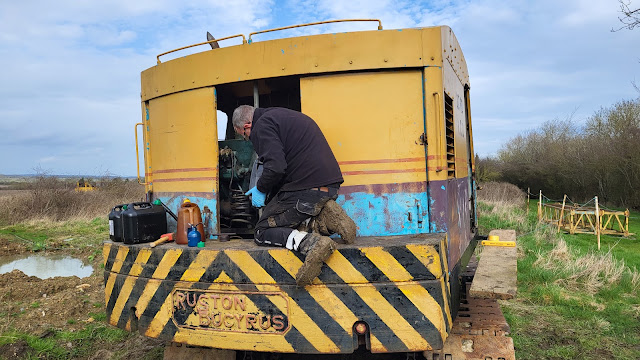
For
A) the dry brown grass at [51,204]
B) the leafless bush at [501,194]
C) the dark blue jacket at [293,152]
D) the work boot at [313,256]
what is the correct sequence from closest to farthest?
the work boot at [313,256] < the dark blue jacket at [293,152] < the dry brown grass at [51,204] < the leafless bush at [501,194]

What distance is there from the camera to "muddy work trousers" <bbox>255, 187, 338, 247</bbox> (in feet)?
9.96

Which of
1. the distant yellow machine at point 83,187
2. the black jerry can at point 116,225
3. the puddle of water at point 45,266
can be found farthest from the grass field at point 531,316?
the distant yellow machine at point 83,187

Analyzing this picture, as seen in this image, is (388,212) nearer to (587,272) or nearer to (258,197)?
(258,197)

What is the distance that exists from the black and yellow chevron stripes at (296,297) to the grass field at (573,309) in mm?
2234

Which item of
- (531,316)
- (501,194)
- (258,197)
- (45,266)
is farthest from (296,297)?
(501,194)

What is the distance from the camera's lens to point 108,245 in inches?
137

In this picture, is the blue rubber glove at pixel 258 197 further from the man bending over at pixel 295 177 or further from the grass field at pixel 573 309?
the grass field at pixel 573 309

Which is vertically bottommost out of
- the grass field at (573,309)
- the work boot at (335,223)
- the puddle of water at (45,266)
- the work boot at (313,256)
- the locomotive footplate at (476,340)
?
the puddle of water at (45,266)

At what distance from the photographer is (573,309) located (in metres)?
5.79

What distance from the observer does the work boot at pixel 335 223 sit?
9.68 ft

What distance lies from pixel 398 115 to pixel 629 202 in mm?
22667

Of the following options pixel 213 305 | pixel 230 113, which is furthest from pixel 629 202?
pixel 213 305

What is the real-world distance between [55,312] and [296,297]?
445 cm

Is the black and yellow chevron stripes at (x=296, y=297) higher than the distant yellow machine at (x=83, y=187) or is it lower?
lower
